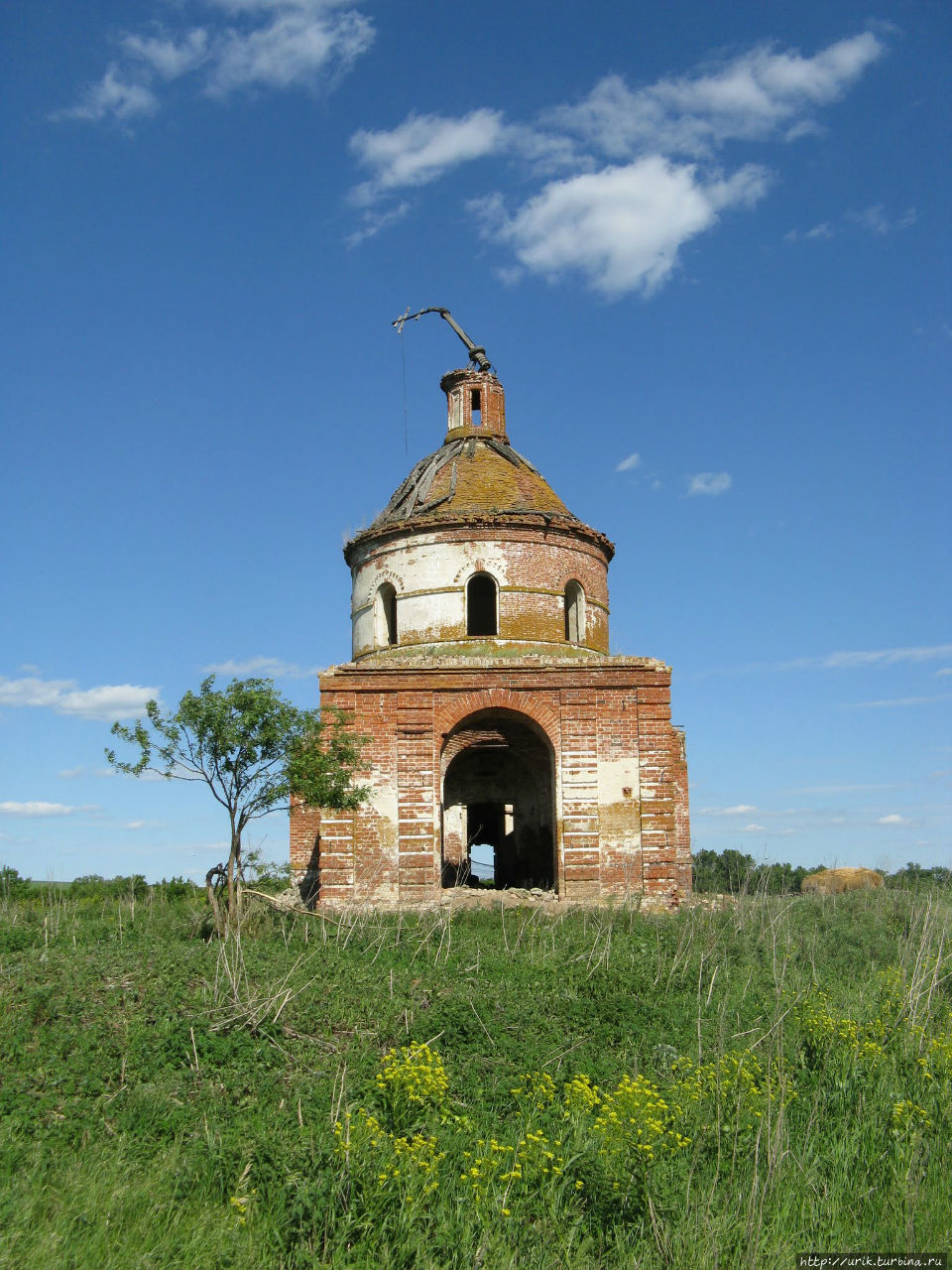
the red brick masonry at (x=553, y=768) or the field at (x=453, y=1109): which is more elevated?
the red brick masonry at (x=553, y=768)

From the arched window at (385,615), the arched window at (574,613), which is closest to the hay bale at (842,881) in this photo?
the arched window at (574,613)

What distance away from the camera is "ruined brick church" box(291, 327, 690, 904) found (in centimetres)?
1498

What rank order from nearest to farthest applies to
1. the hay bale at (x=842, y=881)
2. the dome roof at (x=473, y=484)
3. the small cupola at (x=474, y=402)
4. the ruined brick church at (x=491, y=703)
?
1. the ruined brick church at (x=491, y=703)
2. the dome roof at (x=473, y=484)
3. the small cupola at (x=474, y=402)
4. the hay bale at (x=842, y=881)

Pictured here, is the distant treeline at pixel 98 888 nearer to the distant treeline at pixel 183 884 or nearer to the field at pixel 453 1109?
the distant treeline at pixel 183 884

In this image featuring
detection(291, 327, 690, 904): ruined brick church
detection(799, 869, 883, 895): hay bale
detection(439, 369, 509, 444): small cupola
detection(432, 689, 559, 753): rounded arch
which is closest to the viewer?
detection(291, 327, 690, 904): ruined brick church

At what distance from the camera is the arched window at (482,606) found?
685 inches

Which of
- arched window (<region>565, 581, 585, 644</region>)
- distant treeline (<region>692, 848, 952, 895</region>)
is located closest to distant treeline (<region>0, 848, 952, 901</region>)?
distant treeline (<region>692, 848, 952, 895</region>)

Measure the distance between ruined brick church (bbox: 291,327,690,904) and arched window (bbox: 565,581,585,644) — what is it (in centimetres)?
3

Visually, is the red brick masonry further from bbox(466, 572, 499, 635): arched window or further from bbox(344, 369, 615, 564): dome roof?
bbox(344, 369, 615, 564): dome roof

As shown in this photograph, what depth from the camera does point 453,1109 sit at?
707cm

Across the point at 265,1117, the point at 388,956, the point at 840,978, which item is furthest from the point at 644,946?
the point at 265,1117

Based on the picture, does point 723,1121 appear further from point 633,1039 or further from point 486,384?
point 486,384

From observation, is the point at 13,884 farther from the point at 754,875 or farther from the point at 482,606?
the point at 754,875

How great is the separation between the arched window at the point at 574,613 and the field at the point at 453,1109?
7150 mm
